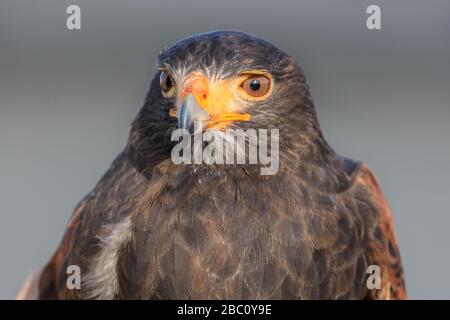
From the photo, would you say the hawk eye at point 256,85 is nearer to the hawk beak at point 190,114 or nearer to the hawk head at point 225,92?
the hawk head at point 225,92

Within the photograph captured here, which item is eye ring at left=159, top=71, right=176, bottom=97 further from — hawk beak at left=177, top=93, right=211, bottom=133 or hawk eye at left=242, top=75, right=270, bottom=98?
hawk eye at left=242, top=75, right=270, bottom=98

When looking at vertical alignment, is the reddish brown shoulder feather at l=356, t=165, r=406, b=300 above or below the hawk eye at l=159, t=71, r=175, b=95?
below

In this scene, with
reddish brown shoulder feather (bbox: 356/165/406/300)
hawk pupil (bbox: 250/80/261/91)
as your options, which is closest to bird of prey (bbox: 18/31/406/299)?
hawk pupil (bbox: 250/80/261/91)

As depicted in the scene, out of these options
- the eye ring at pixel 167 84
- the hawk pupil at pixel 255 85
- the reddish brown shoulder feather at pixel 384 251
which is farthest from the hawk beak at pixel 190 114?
the reddish brown shoulder feather at pixel 384 251
